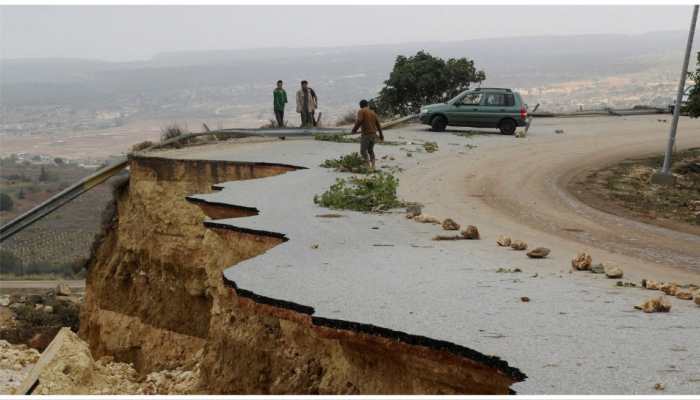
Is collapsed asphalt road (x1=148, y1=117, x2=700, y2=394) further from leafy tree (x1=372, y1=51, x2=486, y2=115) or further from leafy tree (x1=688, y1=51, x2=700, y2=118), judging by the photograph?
leafy tree (x1=372, y1=51, x2=486, y2=115)

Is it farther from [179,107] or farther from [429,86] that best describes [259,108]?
[429,86]

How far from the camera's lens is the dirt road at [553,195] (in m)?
15.2

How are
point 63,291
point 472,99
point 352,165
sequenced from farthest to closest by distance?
1. point 63,291
2. point 472,99
3. point 352,165

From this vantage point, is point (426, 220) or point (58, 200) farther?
point (58, 200)

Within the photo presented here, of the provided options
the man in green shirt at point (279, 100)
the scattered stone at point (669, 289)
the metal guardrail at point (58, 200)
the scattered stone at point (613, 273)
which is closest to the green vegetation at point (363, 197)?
the scattered stone at point (613, 273)

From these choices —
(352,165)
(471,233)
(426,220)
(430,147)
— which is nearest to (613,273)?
(471,233)

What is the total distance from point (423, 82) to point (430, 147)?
1465 centimetres

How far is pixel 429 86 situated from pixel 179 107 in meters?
115

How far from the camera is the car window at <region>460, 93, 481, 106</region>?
33.3 metres

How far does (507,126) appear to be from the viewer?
32.9 m

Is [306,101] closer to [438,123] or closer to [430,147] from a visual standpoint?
[438,123]

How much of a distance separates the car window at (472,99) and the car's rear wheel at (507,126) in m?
1.09

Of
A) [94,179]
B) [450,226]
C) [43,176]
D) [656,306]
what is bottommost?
[43,176]

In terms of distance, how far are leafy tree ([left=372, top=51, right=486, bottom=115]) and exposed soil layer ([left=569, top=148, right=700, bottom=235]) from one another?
52.2 ft
